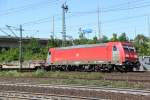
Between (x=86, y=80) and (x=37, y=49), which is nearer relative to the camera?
(x=86, y=80)

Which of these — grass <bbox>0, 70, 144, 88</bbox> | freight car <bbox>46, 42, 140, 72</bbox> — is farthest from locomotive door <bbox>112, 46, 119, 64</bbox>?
grass <bbox>0, 70, 144, 88</bbox>

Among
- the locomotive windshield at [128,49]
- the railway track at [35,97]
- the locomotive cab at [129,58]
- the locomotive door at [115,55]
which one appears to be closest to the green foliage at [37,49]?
the locomotive windshield at [128,49]

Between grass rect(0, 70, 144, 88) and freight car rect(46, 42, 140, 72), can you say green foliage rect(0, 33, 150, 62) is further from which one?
grass rect(0, 70, 144, 88)

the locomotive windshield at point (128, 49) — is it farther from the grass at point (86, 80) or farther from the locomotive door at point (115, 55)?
the grass at point (86, 80)

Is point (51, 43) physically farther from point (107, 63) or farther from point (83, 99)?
point (83, 99)

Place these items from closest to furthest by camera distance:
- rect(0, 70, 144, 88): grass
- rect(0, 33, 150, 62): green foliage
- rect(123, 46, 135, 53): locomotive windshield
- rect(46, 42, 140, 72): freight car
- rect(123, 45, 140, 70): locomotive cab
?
rect(0, 70, 144, 88): grass < rect(123, 45, 140, 70): locomotive cab < rect(46, 42, 140, 72): freight car < rect(123, 46, 135, 53): locomotive windshield < rect(0, 33, 150, 62): green foliage

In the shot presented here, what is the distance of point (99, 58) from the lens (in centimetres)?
4031

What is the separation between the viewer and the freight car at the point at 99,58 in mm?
38594

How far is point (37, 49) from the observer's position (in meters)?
91.0

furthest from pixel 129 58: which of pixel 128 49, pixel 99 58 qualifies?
pixel 99 58

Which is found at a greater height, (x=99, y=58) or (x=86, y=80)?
(x=99, y=58)

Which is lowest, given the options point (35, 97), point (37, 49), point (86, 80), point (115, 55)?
point (35, 97)

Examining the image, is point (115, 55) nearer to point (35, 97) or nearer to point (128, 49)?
point (128, 49)

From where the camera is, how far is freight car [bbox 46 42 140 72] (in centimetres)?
3859
